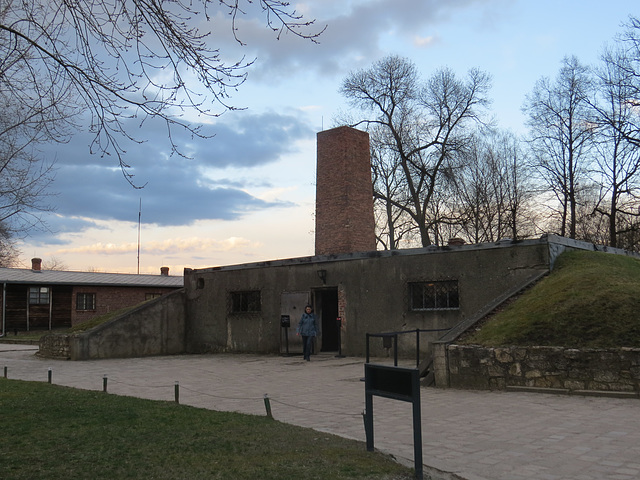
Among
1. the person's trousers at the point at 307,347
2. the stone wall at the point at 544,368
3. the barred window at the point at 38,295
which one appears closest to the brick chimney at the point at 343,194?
the person's trousers at the point at 307,347

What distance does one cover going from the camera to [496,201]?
36.3 metres

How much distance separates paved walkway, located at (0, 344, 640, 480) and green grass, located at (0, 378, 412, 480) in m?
0.72

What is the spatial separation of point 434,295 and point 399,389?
1054 centimetres

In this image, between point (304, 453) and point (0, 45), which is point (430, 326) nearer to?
point (304, 453)

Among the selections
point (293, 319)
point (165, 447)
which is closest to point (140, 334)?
point (293, 319)

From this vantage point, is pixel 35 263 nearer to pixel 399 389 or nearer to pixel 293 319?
pixel 293 319

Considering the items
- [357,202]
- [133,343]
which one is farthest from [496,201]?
[133,343]

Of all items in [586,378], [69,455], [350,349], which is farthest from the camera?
[350,349]

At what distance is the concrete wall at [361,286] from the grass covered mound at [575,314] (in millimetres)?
1295

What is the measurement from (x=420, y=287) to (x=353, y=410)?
756 cm

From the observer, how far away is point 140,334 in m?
20.5

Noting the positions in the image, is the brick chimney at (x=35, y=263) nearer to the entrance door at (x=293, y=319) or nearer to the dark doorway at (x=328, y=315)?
the entrance door at (x=293, y=319)

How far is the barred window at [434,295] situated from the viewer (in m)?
15.2

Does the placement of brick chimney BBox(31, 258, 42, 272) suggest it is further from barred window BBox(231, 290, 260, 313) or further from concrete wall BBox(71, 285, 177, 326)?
barred window BBox(231, 290, 260, 313)
